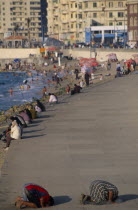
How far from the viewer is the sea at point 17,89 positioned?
58.4 meters

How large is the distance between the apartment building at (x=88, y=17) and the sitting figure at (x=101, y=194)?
114464mm

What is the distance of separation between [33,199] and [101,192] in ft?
5.80

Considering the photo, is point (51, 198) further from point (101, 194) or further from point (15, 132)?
point (15, 132)

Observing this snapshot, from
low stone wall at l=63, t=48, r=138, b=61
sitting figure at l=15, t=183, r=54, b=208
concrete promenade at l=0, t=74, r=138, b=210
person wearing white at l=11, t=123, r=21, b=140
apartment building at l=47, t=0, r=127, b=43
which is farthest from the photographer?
apartment building at l=47, t=0, r=127, b=43

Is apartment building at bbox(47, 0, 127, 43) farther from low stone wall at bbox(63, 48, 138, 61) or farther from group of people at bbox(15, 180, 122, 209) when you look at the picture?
group of people at bbox(15, 180, 122, 209)

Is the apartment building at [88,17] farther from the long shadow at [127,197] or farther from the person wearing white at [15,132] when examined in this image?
the long shadow at [127,197]

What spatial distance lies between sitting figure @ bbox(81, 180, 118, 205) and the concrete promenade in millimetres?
228

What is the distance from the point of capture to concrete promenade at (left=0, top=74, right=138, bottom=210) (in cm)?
1930

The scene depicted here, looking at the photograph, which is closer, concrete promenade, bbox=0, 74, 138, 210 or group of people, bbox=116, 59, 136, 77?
concrete promenade, bbox=0, 74, 138, 210

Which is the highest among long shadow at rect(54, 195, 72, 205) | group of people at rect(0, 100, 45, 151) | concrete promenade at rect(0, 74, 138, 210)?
group of people at rect(0, 100, 45, 151)

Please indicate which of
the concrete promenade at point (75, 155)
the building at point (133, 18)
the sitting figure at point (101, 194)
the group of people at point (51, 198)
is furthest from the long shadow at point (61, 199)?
the building at point (133, 18)

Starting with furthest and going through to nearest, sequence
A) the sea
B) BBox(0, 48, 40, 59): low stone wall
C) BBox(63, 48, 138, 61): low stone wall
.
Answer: BBox(0, 48, 40, 59): low stone wall
BBox(63, 48, 138, 61): low stone wall
the sea

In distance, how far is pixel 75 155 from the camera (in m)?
→ 23.9

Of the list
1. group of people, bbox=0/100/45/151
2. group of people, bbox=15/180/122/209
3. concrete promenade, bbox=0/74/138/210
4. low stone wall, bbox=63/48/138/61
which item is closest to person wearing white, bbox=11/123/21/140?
group of people, bbox=0/100/45/151
